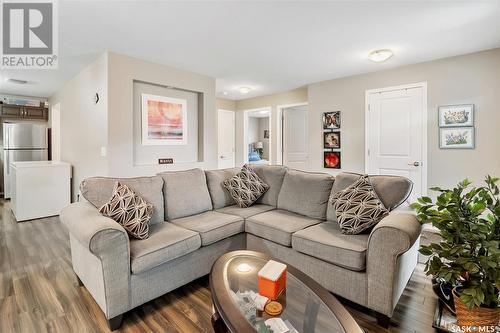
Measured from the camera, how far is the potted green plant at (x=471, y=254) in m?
1.36

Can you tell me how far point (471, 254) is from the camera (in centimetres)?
143

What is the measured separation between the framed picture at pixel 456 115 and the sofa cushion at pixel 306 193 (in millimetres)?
2213

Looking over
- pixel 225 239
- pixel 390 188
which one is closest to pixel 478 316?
pixel 390 188

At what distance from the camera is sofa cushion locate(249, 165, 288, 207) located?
119 inches

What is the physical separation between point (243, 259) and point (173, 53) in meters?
2.85

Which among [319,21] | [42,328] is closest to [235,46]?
[319,21]

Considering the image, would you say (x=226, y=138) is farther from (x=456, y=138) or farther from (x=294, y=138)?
(x=456, y=138)

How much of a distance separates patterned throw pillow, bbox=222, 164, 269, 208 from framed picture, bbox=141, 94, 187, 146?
4.91 ft

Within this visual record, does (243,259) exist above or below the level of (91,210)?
below

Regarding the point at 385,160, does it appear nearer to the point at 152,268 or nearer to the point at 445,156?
the point at 445,156

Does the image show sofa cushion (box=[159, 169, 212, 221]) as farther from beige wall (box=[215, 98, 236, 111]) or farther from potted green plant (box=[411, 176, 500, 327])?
beige wall (box=[215, 98, 236, 111])

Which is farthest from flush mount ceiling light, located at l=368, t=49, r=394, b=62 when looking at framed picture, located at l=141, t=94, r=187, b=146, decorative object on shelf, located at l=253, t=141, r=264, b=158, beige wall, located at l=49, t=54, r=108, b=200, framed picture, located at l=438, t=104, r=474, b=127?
decorative object on shelf, located at l=253, t=141, r=264, b=158

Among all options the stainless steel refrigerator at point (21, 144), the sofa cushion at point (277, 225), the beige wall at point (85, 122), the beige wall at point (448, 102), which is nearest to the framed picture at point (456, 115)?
the beige wall at point (448, 102)

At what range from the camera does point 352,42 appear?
3.02m
